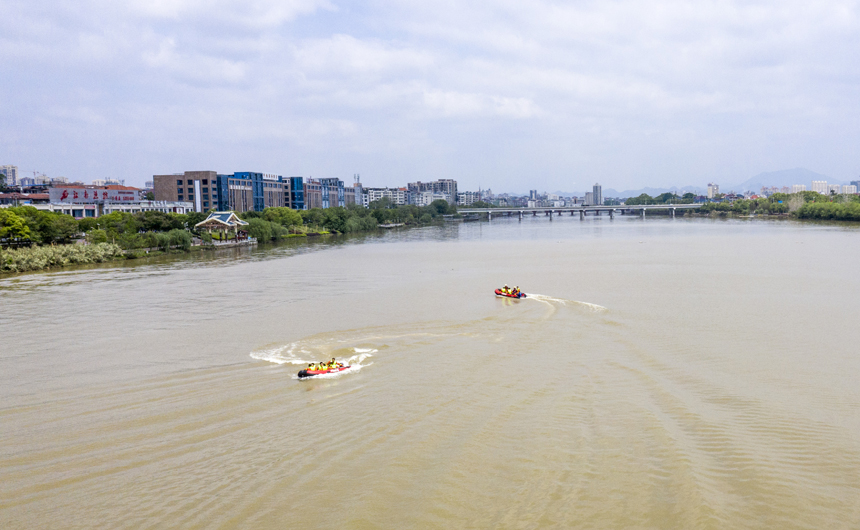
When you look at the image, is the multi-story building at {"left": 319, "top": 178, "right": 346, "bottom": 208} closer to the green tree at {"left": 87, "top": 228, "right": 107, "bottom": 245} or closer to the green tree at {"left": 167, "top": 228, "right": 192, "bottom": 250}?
the green tree at {"left": 167, "top": 228, "right": 192, "bottom": 250}

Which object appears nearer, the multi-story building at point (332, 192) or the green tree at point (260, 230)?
the green tree at point (260, 230)

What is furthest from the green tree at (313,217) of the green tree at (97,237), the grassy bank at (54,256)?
the grassy bank at (54,256)

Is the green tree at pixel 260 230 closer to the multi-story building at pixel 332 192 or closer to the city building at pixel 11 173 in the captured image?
the multi-story building at pixel 332 192

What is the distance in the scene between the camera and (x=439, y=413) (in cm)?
730

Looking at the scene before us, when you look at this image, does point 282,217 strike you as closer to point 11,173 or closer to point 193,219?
point 193,219

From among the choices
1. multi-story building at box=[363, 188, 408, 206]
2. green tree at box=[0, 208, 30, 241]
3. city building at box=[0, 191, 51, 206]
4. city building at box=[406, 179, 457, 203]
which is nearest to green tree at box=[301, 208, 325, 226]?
city building at box=[0, 191, 51, 206]

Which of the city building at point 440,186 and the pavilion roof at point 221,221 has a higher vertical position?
the city building at point 440,186

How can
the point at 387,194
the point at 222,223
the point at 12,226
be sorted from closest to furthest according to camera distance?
the point at 12,226, the point at 222,223, the point at 387,194

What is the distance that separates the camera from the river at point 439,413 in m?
5.30

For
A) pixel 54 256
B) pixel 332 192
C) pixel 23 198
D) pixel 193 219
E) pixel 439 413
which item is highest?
pixel 332 192

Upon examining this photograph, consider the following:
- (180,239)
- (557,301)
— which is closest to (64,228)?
(180,239)

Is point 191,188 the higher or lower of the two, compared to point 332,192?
lower

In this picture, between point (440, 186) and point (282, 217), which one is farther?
point (440, 186)

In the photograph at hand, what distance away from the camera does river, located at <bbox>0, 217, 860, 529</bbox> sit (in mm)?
5301
